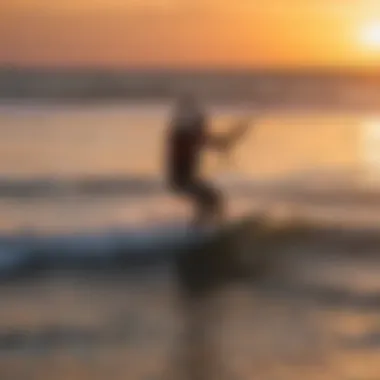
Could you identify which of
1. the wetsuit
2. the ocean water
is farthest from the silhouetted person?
the ocean water

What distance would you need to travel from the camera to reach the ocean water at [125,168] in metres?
10.9

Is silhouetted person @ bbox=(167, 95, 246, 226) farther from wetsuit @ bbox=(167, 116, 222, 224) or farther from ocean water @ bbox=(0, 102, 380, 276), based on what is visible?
ocean water @ bbox=(0, 102, 380, 276)

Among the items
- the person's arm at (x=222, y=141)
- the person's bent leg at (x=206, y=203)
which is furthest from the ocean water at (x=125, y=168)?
the person's arm at (x=222, y=141)

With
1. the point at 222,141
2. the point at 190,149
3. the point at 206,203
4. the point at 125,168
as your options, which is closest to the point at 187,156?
the point at 190,149

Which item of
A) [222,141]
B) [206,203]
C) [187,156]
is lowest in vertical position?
[206,203]

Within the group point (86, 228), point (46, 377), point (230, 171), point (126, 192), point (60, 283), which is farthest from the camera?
point (230, 171)

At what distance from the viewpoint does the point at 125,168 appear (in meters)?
14.5

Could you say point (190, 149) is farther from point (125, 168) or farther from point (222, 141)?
point (125, 168)

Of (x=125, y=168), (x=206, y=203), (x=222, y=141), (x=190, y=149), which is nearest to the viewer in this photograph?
(x=190, y=149)

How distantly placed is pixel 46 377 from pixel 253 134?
1162 centimetres

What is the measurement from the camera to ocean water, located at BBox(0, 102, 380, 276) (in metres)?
10.9

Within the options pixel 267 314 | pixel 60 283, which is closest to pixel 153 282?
pixel 60 283

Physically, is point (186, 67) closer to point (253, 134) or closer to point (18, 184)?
point (253, 134)

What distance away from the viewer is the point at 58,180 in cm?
1349
